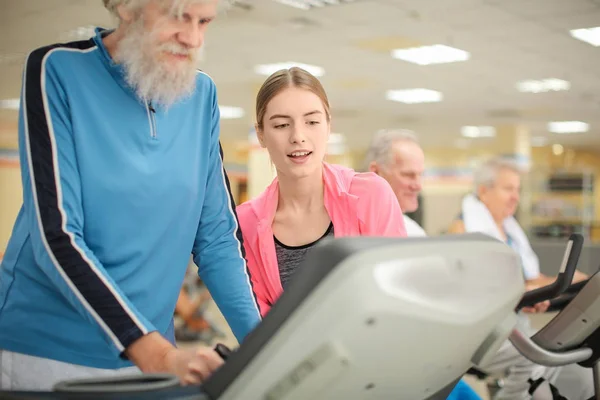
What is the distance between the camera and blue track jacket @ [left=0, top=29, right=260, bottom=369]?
3.72ft

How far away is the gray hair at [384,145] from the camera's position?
11.0 feet

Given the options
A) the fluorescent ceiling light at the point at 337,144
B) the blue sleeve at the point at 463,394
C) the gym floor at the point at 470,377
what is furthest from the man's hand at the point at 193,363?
the fluorescent ceiling light at the point at 337,144

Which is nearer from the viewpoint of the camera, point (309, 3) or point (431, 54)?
point (309, 3)

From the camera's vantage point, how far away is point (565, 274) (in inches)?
76.6

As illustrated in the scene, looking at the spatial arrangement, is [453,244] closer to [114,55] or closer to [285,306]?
[285,306]

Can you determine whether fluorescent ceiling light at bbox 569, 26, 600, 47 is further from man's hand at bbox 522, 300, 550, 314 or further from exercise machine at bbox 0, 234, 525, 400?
exercise machine at bbox 0, 234, 525, 400

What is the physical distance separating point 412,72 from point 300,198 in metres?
9.33

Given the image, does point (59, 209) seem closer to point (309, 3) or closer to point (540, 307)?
point (540, 307)

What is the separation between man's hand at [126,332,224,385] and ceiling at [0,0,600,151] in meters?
3.45

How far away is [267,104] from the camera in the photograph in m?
1.84

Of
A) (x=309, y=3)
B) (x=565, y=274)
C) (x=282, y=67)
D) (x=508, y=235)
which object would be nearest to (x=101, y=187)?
(x=565, y=274)

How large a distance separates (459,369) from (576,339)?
1083 millimetres

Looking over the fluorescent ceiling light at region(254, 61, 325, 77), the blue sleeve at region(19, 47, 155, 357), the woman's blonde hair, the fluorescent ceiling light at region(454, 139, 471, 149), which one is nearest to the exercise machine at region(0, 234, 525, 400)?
the blue sleeve at region(19, 47, 155, 357)

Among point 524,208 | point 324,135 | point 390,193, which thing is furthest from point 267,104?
point 524,208
